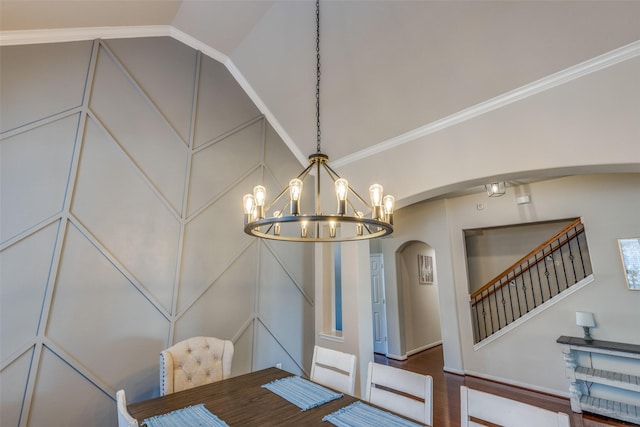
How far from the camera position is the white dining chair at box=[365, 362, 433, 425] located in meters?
1.63

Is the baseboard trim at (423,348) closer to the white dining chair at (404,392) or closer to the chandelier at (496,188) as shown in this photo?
the chandelier at (496,188)

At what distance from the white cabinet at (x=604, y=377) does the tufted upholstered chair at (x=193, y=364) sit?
4.03 meters

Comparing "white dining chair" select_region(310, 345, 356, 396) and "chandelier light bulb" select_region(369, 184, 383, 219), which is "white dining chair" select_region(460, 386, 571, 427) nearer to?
"white dining chair" select_region(310, 345, 356, 396)

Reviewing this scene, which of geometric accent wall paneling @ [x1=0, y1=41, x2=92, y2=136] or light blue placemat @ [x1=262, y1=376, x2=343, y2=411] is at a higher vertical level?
geometric accent wall paneling @ [x1=0, y1=41, x2=92, y2=136]

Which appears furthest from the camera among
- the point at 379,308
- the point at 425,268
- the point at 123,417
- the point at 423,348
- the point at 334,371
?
the point at 425,268

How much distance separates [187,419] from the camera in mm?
1603

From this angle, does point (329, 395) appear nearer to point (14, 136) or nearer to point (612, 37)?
point (14, 136)

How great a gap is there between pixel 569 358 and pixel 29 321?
543cm

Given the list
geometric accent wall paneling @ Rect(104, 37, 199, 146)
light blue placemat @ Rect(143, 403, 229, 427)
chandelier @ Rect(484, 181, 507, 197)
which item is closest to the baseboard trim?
chandelier @ Rect(484, 181, 507, 197)

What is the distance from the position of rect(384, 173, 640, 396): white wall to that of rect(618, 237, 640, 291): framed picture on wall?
0.21ft

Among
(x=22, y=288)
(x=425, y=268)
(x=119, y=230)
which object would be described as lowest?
(x=22, y=288)

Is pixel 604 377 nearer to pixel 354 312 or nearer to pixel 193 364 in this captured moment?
pixel 354 312

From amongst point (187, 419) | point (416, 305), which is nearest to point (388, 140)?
point (187, 419)

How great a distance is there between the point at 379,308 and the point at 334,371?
4.09 meters
